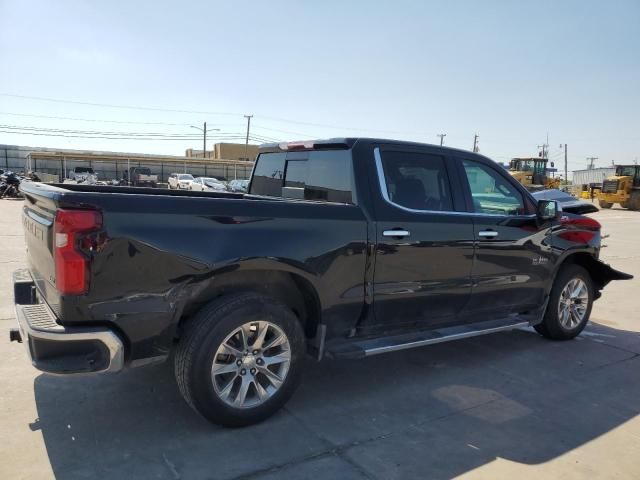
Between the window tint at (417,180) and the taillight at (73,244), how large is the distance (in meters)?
2.17

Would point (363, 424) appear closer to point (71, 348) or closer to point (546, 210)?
point (71, 348)

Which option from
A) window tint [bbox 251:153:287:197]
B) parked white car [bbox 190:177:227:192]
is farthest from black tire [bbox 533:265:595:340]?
parked white car [bbox 190:177:227:192]

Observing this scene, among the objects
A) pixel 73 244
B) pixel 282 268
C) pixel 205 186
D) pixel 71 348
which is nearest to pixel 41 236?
pixel 73 244

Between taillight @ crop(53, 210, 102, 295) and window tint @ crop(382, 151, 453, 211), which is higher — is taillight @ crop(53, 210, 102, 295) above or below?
below

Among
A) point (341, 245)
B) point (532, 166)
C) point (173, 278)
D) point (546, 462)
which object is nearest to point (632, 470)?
point (546, 462)

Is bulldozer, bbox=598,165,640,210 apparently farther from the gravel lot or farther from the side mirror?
the side mirror

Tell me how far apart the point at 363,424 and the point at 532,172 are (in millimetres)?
35926

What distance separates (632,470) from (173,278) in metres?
2.95

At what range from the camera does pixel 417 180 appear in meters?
4.33

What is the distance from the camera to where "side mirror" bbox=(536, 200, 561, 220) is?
199 inches

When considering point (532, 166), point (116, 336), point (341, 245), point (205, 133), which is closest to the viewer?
point (116, 336)

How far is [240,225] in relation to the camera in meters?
3.29

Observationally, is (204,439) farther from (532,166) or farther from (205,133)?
(205,133)

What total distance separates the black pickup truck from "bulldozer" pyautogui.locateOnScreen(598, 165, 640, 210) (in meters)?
33.4
